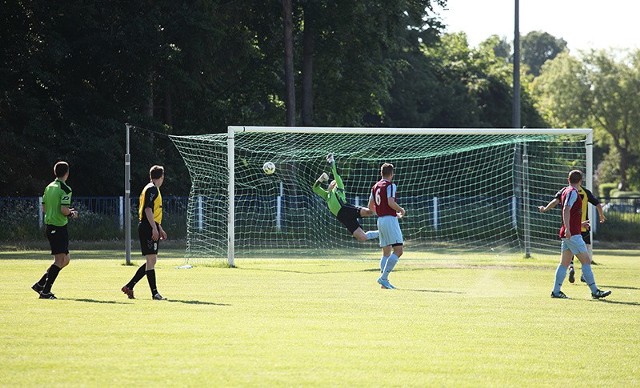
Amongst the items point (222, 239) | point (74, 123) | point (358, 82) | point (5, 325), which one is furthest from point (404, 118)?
point (5, 325)

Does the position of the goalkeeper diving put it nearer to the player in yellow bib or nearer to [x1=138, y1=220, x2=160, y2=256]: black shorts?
the player in yellow bib

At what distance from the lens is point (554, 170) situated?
139 feet

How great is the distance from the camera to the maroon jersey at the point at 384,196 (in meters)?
17.7

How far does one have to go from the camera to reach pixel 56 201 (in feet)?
51.5

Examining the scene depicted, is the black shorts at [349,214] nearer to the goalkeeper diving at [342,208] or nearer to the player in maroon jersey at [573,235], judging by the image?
the goalkeeper diving at [342,208]

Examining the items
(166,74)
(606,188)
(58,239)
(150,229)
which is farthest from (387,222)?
(606,188)

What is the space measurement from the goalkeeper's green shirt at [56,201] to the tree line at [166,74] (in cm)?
2159

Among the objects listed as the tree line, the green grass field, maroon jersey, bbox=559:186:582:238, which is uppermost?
the tree line

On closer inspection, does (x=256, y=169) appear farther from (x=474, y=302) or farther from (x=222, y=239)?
(x=474, y=302)

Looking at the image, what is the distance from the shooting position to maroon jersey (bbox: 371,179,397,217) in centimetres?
1769

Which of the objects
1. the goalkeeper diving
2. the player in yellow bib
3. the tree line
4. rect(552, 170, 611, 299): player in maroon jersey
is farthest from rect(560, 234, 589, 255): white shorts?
the tree line

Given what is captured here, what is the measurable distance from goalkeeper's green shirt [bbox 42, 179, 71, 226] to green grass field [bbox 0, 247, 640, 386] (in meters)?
1.15

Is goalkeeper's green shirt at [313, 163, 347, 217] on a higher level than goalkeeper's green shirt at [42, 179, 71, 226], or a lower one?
lower

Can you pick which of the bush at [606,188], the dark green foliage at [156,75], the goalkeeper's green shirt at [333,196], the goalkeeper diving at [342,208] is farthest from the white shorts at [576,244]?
the bush at [606,188]
